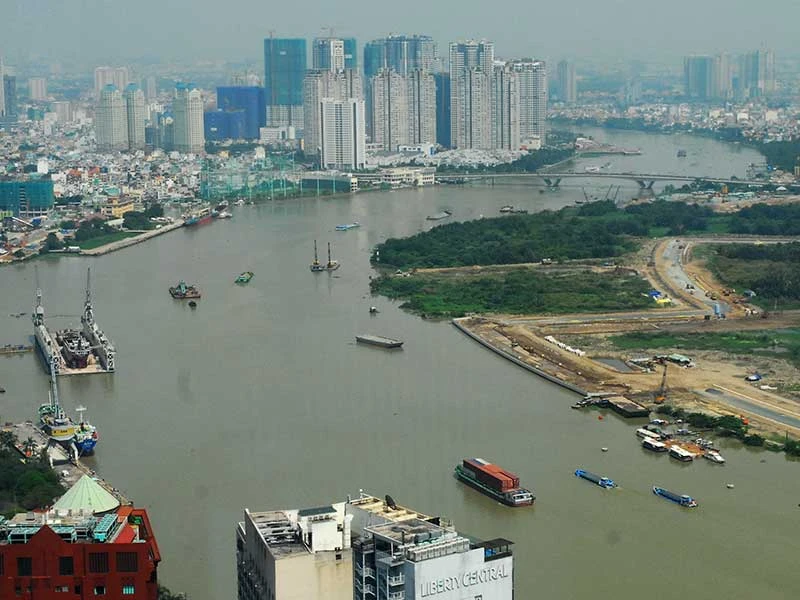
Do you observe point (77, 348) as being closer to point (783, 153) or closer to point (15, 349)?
point (15, 349)

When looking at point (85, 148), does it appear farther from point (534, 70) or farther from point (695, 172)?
point (695, 172)

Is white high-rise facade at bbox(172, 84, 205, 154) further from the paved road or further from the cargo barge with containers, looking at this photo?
the cargo barge with containers

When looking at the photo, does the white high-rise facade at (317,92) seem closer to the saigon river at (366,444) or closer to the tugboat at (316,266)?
the tugboat at (316,266)

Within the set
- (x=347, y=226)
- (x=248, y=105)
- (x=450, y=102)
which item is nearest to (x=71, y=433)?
(x=347, y=226)

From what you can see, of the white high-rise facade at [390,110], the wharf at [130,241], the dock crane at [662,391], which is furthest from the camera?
the white high-rise facade at [390,110]

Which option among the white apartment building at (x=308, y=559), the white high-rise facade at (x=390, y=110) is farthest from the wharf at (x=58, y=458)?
the white high-rise facade at (x=390, y=110)

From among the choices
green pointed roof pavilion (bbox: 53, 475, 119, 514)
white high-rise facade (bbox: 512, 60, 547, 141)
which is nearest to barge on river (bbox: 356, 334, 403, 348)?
green pointed roof pavilion (bbox: 53, 475, 119, 514)
